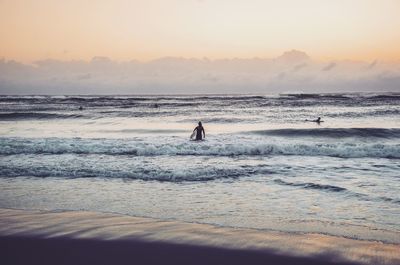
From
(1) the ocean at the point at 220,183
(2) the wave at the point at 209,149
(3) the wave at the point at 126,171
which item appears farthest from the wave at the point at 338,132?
(3) the wave at the point at 126,171

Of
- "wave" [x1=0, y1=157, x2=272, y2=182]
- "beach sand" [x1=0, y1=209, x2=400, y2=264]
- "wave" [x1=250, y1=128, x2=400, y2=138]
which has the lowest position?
"wave" [x1=250, y1=128, x2=400, y2=138]

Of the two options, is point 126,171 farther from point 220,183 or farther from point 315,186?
point 315,186

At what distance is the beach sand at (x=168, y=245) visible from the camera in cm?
465

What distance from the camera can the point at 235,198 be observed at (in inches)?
323

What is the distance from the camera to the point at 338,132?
25422 millimetres

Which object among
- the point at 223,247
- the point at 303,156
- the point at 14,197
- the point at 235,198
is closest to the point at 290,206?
the point at 235,198

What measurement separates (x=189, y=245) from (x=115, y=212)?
2.50 m

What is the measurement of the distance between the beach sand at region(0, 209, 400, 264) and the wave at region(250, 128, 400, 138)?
1975cm

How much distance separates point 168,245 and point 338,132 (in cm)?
2274

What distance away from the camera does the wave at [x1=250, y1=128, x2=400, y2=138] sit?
79.5ft

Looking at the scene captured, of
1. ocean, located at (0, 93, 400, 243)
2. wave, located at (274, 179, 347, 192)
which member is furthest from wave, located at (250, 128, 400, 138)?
wave, located at (274, 179, 347, 192)

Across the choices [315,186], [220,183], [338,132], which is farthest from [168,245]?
[338,132]

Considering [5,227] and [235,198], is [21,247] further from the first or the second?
[235,198]

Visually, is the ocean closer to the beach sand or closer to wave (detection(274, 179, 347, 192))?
wave (detection(274, 179, 347, 192))
